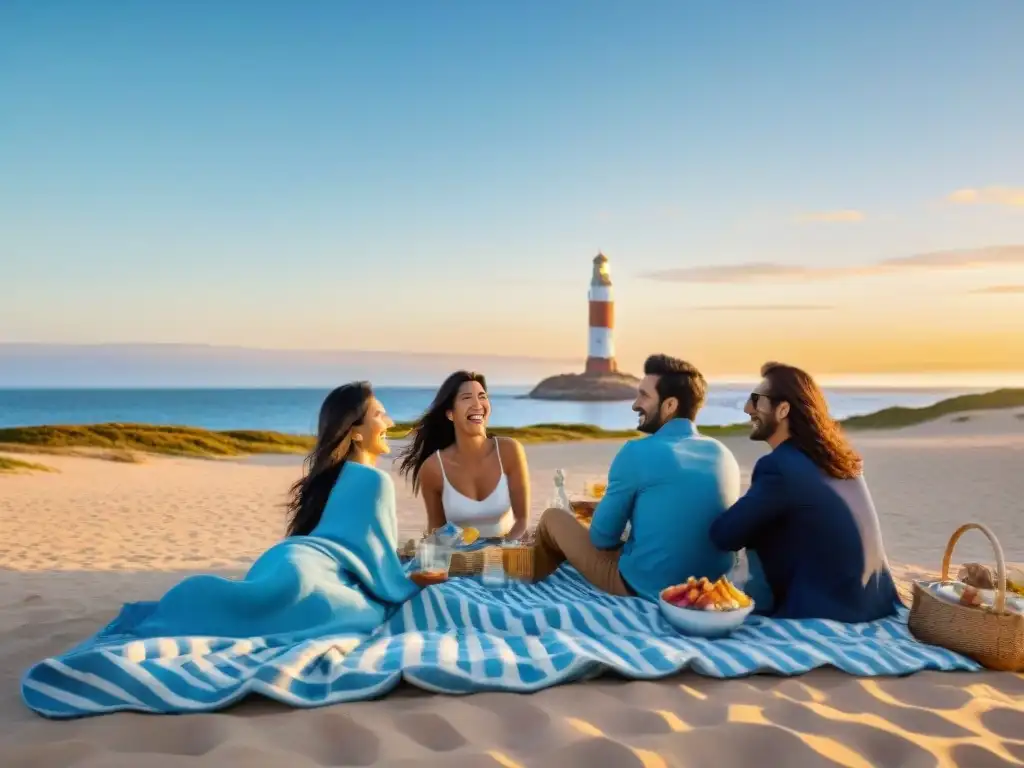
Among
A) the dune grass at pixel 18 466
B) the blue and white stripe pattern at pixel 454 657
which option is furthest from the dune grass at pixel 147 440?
the blue and white stripe pattern at pixel 454 657

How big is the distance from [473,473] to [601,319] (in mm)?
54321

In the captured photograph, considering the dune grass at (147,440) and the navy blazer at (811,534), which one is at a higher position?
the navy blazer at (811,534)

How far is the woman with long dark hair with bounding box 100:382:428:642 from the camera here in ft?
10.7

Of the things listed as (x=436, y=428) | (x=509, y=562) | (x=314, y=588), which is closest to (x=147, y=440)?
(x=436, y=428)

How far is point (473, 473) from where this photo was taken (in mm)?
5258

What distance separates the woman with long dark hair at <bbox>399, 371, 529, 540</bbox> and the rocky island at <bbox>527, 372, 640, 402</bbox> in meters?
54.9

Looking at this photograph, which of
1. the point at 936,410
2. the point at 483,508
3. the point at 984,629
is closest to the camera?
the point at 984,629

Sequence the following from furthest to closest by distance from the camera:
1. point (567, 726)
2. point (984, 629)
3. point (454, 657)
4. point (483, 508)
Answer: point (483, 508)
point (984, 629)
point (454, 657)
point (567, 726)

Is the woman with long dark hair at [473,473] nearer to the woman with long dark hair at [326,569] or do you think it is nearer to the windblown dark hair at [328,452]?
the woman with long dark hair at [326,569]

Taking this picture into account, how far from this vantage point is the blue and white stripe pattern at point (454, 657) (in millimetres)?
2764

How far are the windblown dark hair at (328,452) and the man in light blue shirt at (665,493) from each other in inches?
51.4

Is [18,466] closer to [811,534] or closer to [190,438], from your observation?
[190,438]

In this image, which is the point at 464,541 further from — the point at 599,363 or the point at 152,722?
the point at 599,363

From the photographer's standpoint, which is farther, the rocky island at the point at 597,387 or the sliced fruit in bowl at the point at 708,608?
the rocky island at the point at 597,387
